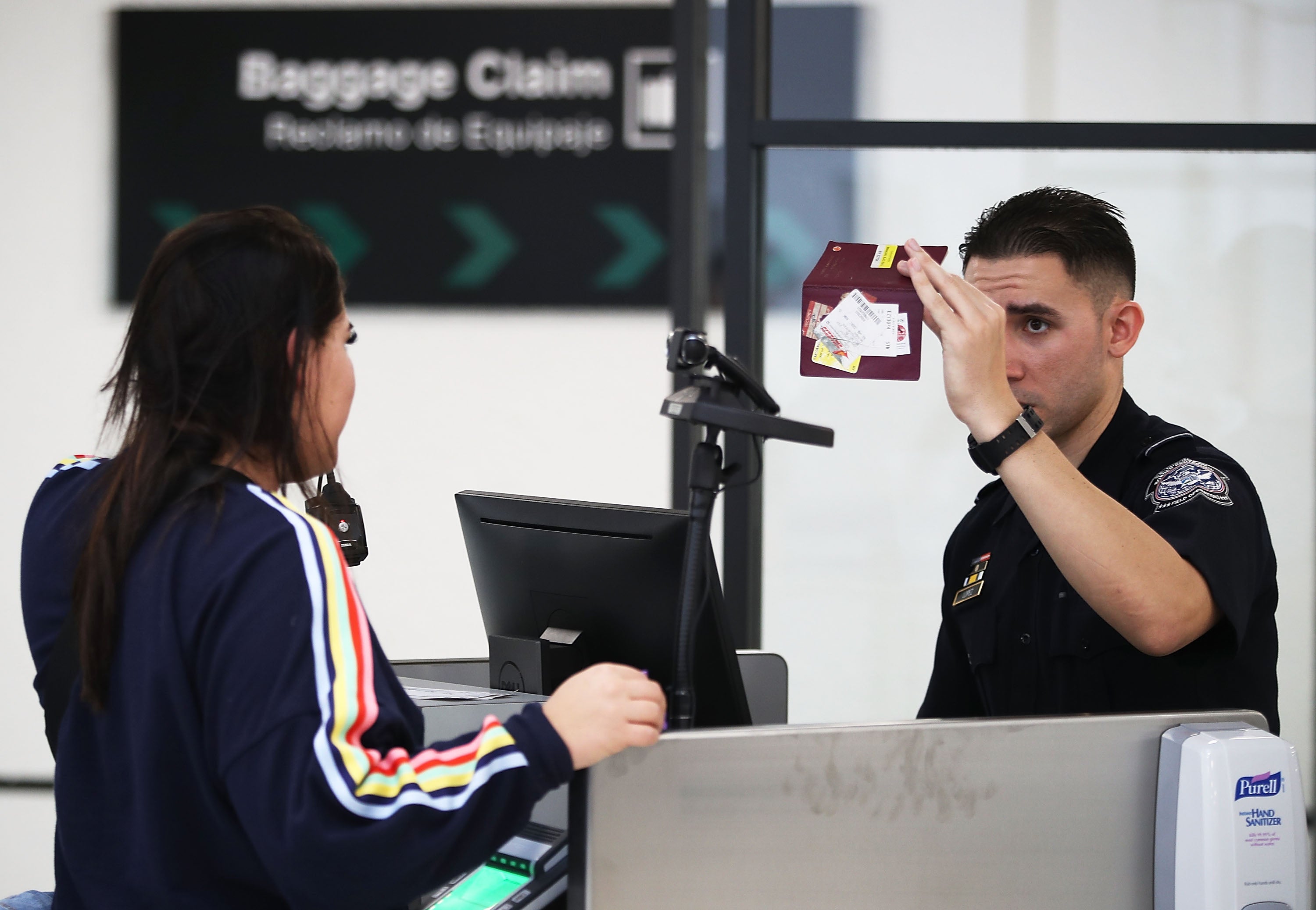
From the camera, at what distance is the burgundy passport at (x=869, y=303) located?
54.5 inches

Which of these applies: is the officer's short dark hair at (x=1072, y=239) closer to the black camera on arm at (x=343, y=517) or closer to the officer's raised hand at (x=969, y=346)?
the officer's raised hand at (x=969, y=346)

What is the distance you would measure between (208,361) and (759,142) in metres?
Answer: 1.53

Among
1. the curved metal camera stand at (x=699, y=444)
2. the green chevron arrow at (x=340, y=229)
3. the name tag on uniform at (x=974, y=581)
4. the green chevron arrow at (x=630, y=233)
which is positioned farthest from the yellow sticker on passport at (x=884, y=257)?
the green chevron arrow at (x=340, y=229)

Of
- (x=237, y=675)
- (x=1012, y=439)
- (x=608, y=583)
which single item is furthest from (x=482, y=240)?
(x=237, y=675)

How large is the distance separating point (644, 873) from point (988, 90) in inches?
80.5

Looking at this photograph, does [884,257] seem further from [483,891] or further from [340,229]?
[340,229]

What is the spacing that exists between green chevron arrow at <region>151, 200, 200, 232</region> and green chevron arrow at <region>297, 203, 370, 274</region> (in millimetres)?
368

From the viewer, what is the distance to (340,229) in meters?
3.56

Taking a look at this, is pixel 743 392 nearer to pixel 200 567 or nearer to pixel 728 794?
pixel 728 794

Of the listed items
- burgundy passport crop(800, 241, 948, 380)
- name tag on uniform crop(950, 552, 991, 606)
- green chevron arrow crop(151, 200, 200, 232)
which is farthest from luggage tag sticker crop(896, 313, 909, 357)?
green chevron arrow crop(151, 200, 200, 232)

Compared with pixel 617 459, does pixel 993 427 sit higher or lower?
higher

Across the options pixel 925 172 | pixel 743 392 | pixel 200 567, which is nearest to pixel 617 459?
pixel 925 172

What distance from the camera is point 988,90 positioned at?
2.51 meters

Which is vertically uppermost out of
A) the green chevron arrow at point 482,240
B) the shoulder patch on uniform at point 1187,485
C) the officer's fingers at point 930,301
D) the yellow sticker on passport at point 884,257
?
the green chevron arrow at point 482,240
